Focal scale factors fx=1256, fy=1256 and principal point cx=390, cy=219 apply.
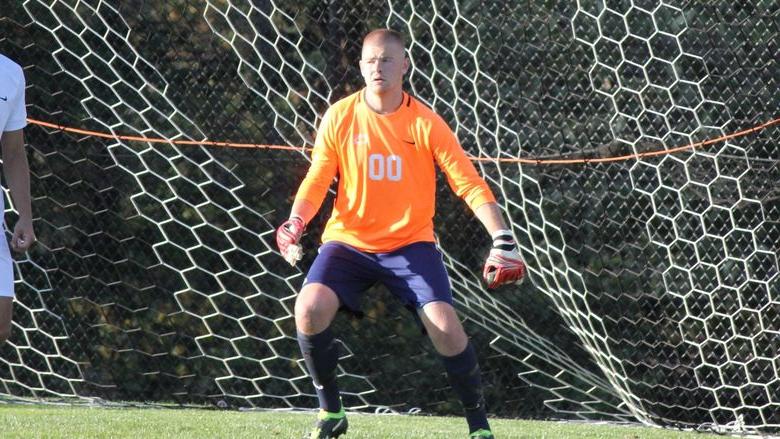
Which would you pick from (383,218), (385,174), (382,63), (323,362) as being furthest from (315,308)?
(382,63)

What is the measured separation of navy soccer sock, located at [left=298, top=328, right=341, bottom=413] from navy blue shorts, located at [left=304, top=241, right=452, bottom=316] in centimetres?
14

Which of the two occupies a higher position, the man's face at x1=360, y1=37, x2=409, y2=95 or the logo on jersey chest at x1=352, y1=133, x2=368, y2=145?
the man's face at x1=360, y1=37, x2=409, y2=95

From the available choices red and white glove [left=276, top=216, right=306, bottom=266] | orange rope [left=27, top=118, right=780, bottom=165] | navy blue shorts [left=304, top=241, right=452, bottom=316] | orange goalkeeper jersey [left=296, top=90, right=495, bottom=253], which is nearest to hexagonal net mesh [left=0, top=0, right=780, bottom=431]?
orange rope [left=27, top=118, right=780, bottom=165]

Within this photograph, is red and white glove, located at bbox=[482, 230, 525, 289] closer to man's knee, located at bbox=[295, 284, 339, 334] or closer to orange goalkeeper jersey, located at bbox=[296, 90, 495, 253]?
orange goalkeeper jersey, located at bbox=[296, 90, 495, 253]

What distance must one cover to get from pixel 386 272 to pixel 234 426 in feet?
3.54

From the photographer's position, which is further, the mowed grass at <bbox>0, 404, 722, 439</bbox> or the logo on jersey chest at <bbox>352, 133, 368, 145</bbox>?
the mowed grass at <bbox>0, 404, 722, 439</bbox>

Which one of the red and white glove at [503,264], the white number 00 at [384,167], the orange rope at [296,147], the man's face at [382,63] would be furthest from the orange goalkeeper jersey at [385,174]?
the orange rope at [296,147]

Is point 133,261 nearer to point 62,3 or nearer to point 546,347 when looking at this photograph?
point 62,3

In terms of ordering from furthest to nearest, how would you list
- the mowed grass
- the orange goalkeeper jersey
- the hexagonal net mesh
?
1. the hexagonal net mesh
2. the mowed grass
3. the orange goalkeeper jersey

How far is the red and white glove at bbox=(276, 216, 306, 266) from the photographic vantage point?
3777 mm

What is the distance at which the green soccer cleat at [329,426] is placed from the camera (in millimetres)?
4062

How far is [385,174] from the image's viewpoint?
4.11 meters

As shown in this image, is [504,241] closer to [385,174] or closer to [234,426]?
[385,174]

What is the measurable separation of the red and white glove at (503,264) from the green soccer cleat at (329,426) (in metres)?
0.71
